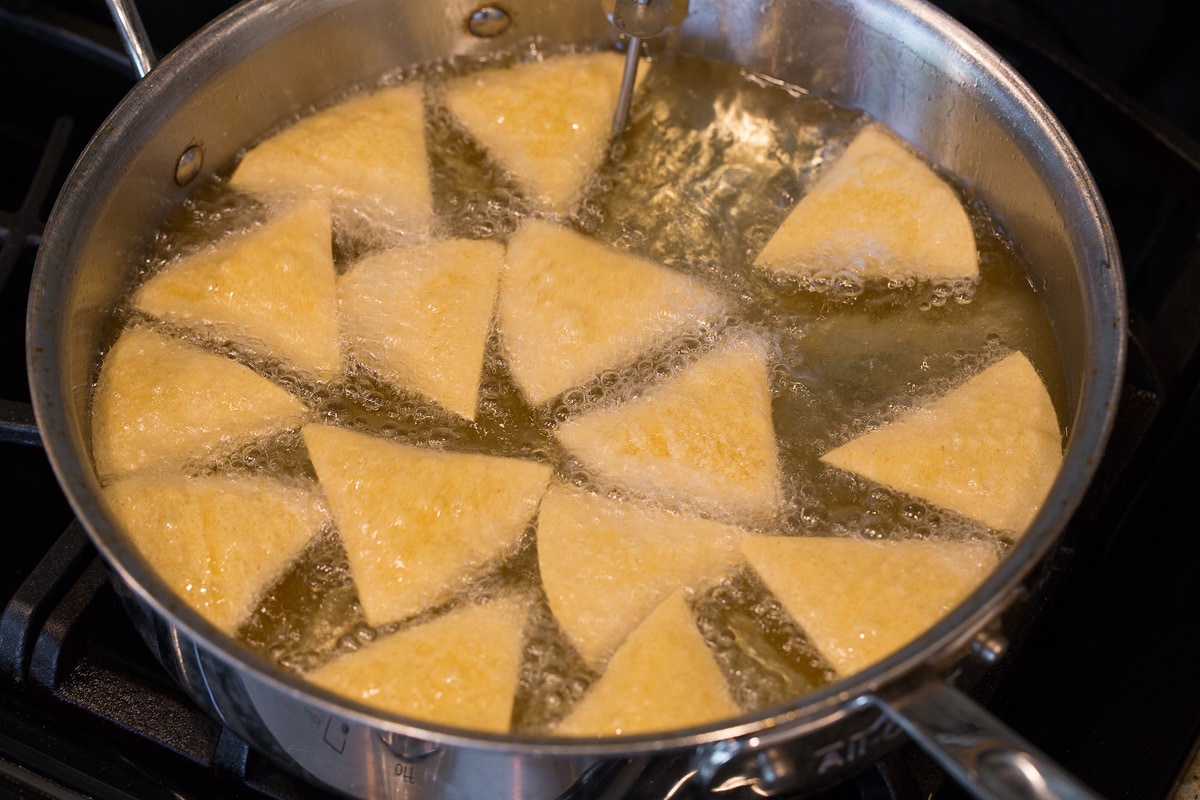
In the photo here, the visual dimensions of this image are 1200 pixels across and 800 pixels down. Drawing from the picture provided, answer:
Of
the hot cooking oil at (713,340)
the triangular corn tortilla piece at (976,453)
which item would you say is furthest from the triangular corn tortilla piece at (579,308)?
the triangular corn tortilla piece at (976,453)

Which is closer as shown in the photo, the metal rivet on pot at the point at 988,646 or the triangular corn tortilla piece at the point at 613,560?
the metal rivet on pot at the point at 988,646

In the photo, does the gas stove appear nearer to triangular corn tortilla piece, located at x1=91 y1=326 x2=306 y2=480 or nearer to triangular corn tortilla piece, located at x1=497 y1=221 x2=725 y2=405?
triangular corn tortilla piece, located at x1=91 y1=326 x2=306 y2=480

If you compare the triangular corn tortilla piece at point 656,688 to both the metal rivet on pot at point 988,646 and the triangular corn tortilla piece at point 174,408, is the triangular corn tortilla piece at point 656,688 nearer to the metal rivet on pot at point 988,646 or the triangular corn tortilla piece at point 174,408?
the metal rivet on pot at point 988,646

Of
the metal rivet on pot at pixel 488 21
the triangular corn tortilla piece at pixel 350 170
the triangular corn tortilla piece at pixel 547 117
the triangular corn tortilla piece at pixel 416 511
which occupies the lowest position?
the triangular corn tortilla piece at pixel 416 511

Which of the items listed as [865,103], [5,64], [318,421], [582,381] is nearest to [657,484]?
[582,381]

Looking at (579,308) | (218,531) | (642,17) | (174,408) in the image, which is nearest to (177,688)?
(218,531)

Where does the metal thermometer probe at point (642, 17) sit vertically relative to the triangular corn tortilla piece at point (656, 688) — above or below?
above

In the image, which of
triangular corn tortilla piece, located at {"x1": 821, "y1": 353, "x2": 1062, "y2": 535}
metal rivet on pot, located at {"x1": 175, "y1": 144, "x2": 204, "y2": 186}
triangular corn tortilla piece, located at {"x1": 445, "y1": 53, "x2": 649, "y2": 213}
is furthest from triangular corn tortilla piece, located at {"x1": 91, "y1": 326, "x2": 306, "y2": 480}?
triangular corn tortilla piece, located at {"x1": 821, "y1": 353, "x2": 1062, "y2": 535}

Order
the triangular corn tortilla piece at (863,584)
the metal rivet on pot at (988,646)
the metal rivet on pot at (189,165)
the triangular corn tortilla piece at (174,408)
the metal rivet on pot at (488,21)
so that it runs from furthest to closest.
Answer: the metal rivet on pot at (488,21) → the metal rivet on pot at (189,165) → the triangular corn tortilla piece at (174,408) → the triangular corn tortilla piece at (863,584) → the metal rivet on pot at (988,646)

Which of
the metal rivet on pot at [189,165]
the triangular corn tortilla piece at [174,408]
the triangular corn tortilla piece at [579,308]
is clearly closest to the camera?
the triangular corn tortilla piece at [174,408]
